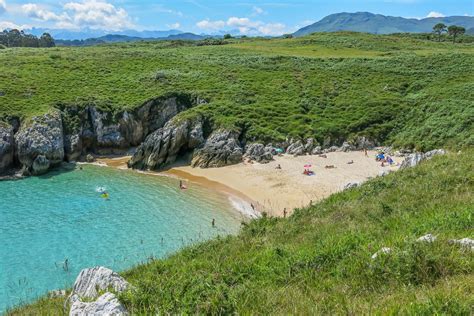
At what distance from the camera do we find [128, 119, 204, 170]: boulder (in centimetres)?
4775

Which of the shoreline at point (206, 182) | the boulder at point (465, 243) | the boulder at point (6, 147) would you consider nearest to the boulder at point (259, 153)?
the shoreline at point (206, 182)

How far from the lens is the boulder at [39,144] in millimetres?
45625

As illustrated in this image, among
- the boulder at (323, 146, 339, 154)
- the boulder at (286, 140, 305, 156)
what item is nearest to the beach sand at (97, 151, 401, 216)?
the boulder at (323, 146, 339, 154)

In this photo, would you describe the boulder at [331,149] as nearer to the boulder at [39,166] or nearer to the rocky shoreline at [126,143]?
the rocky shoreline at [126,143]

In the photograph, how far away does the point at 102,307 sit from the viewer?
23.5 feet

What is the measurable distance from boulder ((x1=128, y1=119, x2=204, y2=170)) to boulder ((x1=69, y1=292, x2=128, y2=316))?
40.3m

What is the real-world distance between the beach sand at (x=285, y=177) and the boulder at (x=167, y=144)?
1.79m

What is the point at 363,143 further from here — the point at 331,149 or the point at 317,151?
the point at 317,151

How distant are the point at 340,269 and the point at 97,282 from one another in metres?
5.80

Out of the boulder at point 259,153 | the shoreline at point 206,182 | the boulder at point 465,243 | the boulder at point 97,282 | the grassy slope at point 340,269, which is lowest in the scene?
the shoreline at point 206,182

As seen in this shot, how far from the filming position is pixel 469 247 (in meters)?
8.23

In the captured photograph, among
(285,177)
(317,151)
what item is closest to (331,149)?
(317,151)

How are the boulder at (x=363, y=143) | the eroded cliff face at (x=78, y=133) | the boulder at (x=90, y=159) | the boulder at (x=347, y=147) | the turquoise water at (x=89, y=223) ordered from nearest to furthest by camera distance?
1. the turquoise water at (x=89, y=223)
2. the eroded cliff face at (x=78, y=133)
3. the boulder at (x=347, y=147)
4. the boulder at (x=363, y=143)
5. the boulder at (x=90, y=159)

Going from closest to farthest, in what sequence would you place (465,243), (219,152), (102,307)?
(102,307) < (465,243) < (219,152)
